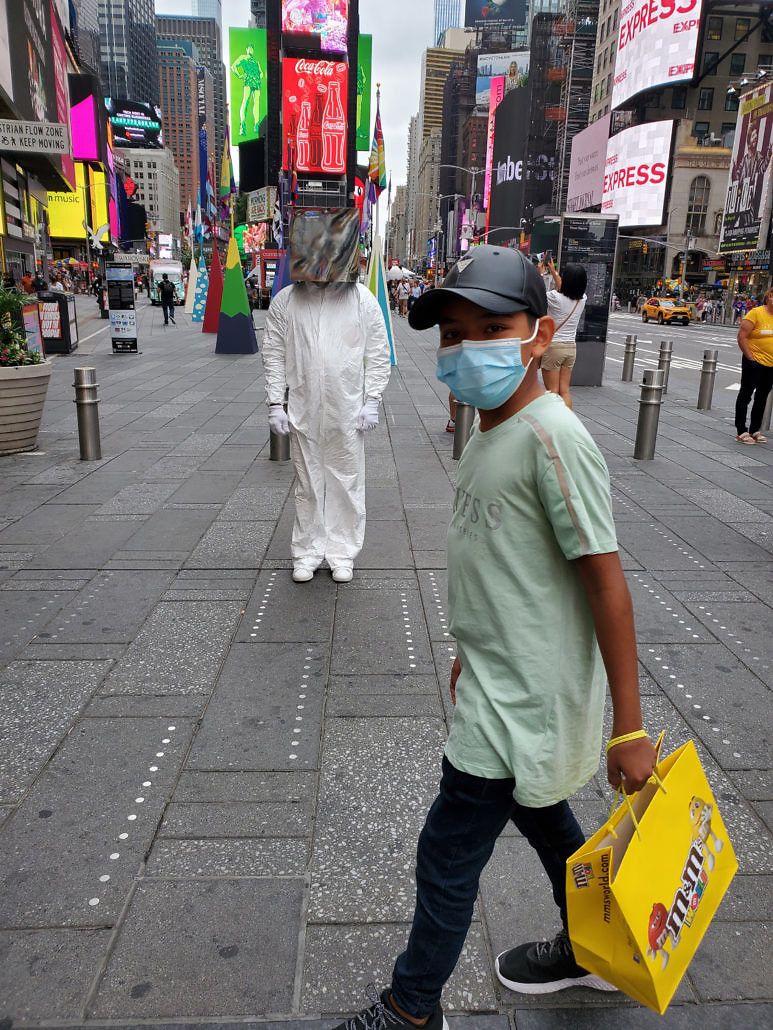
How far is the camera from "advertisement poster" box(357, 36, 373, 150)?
5778cm

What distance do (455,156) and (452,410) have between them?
162846 mm

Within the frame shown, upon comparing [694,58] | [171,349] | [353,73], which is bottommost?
[171,349]

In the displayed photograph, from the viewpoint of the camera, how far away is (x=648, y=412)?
8.32 metres

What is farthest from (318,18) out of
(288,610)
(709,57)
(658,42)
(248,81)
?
(288,610)

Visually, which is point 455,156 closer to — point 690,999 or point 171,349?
point 171,349

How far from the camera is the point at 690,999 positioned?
79.3 inches

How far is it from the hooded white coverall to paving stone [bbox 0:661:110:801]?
1.58 meters

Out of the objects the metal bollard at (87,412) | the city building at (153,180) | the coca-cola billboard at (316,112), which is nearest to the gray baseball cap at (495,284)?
the metal bollard at (87,412)

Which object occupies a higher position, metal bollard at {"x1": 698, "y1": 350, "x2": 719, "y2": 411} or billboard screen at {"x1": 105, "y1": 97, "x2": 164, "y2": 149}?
billboard screen at {"x1": 105, "y1": 97, "x2": 164, "y2": 149}

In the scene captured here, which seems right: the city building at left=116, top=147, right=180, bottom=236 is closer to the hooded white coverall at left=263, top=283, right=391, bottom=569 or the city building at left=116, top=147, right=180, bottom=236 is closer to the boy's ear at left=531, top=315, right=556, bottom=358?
the hooded white coverall at left=263, top=283, right=391, bottom=569

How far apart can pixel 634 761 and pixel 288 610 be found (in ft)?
10.2

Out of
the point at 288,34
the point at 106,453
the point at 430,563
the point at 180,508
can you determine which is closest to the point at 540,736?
the point at 430,563

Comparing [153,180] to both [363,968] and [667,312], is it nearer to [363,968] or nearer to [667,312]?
[667,312]

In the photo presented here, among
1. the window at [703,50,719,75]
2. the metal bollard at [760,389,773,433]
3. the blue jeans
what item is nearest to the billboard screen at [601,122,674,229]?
the window at [703,50,719,75]
